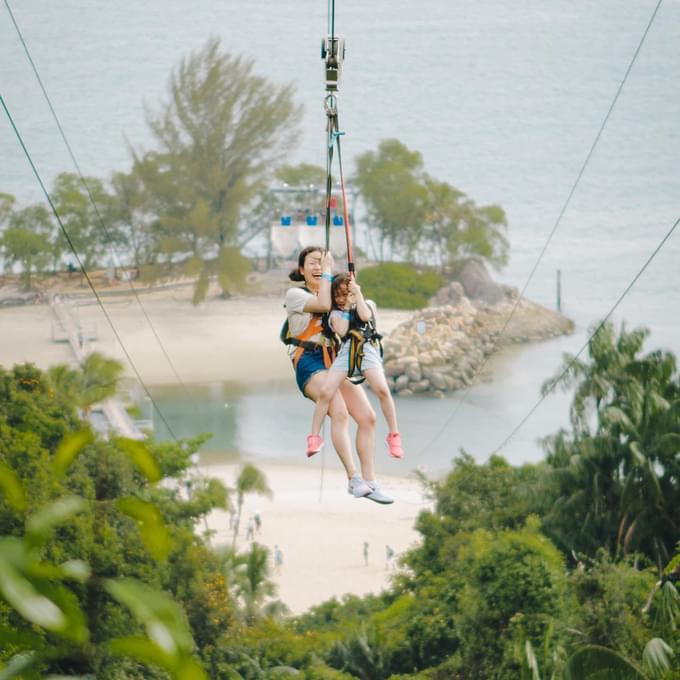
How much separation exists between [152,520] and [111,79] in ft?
227

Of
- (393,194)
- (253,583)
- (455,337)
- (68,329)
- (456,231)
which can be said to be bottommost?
(68,329)

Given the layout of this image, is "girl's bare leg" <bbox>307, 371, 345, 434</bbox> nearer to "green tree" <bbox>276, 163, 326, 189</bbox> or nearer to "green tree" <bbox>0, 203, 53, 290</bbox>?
"green tree" <bbox>0, 203, 53, 290</bbox>

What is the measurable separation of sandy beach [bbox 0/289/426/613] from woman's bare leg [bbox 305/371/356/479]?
22.4 metres

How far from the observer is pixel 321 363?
6.46m

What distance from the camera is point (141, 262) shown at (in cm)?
5472

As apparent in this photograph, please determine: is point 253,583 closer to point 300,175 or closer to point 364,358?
point 364,358

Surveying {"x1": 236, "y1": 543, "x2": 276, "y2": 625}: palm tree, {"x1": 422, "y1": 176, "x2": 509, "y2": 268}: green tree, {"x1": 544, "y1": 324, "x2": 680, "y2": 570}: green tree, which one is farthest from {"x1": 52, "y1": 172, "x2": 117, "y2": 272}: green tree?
{"x1": 544, "y1": 324, "x2": 680, "y2": 570}: green tree

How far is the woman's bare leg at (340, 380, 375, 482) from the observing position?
637cm

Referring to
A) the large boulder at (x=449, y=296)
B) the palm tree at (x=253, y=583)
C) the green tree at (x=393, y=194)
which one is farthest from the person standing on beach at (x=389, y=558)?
the green tree at (x=393, y=194)

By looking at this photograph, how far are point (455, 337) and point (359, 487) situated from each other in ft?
143

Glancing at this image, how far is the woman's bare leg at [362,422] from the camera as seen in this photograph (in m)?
6.37

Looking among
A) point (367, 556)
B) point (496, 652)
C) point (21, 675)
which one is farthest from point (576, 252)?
point (21, 675)

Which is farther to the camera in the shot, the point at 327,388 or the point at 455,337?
the point at 455,337

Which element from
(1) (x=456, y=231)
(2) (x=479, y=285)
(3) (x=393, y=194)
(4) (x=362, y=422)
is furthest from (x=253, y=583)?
(1) (x=456, y=231)
